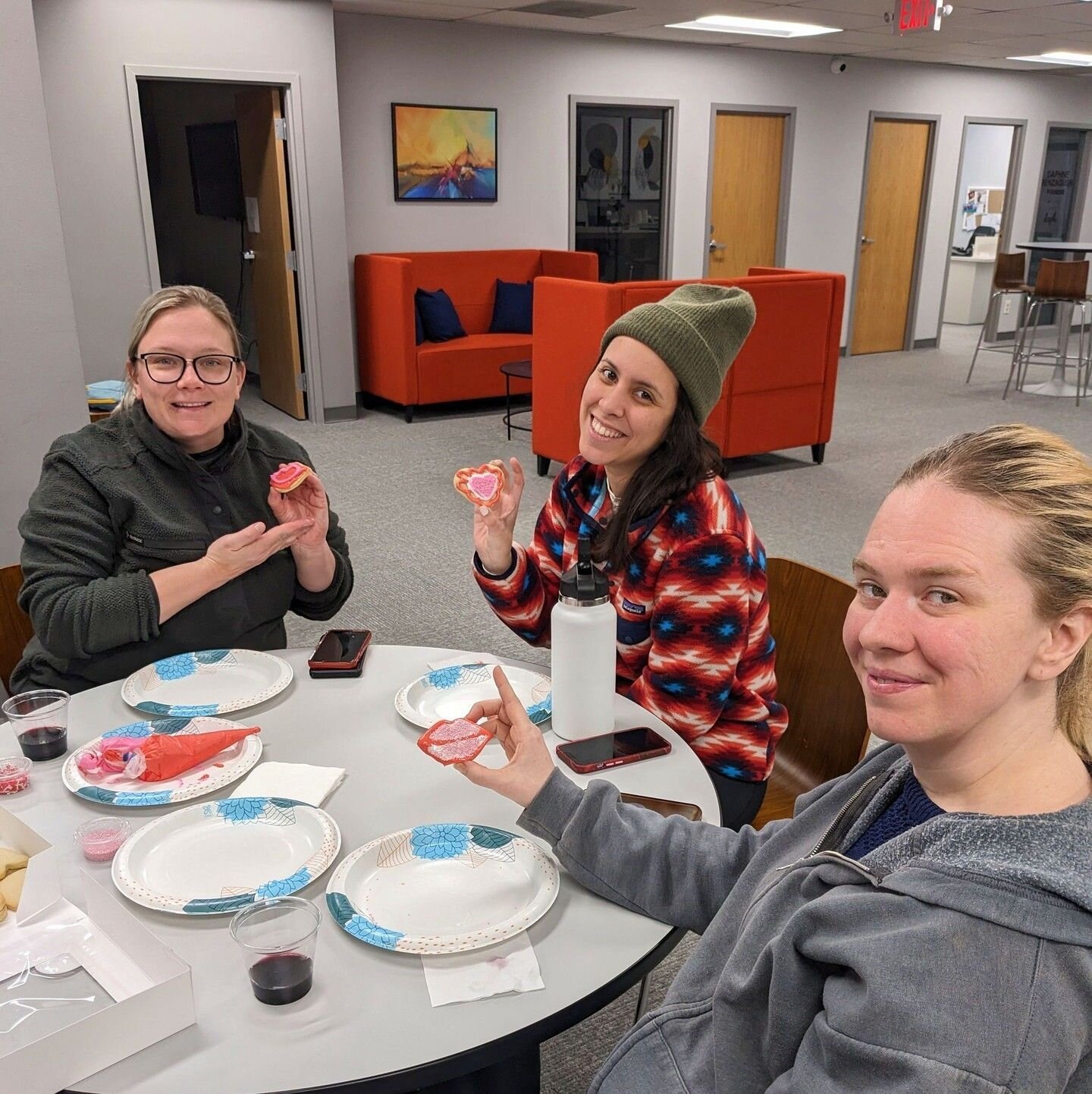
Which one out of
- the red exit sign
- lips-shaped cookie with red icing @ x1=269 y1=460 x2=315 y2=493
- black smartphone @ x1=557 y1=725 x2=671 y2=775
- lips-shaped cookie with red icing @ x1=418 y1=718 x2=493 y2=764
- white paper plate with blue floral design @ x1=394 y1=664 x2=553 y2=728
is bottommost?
white paper plate with blue floral design @ x1=394 y1=664 x2=553 y2=728

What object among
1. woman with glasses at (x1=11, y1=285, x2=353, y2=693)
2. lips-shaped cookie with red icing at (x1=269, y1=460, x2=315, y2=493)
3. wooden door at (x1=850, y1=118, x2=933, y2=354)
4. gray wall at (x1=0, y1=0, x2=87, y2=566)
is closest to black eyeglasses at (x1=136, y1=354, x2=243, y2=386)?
woman with glasses at (x1=11, y1=285, x2=353, y2=693)

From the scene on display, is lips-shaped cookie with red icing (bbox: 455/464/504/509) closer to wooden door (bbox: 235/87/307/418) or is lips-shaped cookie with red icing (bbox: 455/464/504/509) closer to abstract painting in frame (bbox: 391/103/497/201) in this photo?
wooden door (bbox: 235/87/307/418)

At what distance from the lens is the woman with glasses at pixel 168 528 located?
1732 millimetres

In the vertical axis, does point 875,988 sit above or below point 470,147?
below

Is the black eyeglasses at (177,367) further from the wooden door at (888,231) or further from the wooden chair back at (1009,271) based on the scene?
the wooden door at (888,231)

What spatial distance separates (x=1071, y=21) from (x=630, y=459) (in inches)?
277

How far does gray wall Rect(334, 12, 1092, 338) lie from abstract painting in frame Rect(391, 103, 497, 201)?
7 cm

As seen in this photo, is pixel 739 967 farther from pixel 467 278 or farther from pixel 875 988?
pixel 467 278

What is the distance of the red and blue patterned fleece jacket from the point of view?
1.63 m

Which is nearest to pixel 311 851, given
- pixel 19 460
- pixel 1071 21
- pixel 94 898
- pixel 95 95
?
pixel 94 898

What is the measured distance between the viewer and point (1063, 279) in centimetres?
763

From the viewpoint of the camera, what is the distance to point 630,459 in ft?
5.98

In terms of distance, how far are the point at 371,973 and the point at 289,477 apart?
1055mm

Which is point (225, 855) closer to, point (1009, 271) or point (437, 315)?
point (437, 315)
